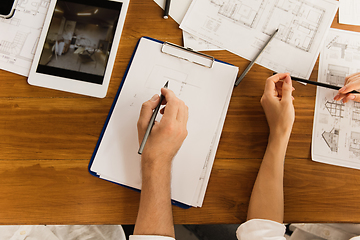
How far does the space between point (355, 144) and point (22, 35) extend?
1071mm

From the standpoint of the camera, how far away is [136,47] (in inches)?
25.9

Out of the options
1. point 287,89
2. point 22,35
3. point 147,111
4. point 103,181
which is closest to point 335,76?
point 287,89

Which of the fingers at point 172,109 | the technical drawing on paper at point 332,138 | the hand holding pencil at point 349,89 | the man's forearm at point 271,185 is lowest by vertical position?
the man's forearm at point 271,185

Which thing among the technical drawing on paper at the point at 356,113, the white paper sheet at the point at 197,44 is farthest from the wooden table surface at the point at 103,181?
the technical drawing on paper at the point at 356,113

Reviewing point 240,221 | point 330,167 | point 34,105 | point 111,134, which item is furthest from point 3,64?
point 330,167

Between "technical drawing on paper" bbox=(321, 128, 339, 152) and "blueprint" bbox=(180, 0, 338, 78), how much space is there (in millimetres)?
186

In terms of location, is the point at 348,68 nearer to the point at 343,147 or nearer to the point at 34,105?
the point at 343,147

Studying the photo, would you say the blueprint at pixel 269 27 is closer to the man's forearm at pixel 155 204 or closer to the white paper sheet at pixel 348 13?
the white paper sheet at pixel 348 13

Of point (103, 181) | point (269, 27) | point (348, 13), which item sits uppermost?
point (348, 13)

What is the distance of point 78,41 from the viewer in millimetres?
632

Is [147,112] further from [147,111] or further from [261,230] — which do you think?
[261,230]

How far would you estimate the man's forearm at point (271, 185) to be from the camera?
57cm

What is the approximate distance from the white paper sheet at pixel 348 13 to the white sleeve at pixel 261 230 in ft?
2.19

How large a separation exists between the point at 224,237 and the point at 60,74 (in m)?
1.10
